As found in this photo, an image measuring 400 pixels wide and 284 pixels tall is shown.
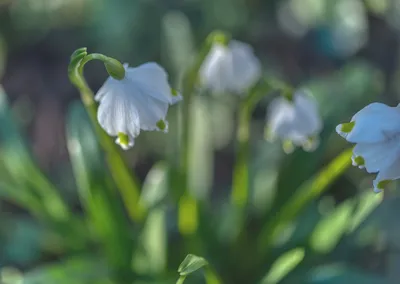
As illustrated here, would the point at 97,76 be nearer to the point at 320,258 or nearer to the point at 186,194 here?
the point at 186,194

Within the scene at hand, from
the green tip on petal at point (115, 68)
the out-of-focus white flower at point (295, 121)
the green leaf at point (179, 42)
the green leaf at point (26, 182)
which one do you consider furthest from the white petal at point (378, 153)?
the green leaf at point (179, 42)

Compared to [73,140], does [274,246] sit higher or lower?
lower

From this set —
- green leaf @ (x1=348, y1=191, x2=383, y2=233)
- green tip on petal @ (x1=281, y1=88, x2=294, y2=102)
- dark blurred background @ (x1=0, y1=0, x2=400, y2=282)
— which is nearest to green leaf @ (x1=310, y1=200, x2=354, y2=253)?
green leaf @ (x1=348, y1=191, x2=383, y2=233)

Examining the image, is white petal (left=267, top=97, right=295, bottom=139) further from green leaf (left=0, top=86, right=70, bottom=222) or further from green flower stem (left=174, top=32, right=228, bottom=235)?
green leaf (left=0, top=86, right=70, bottom=222)

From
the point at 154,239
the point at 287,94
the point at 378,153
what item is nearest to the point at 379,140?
the point at 378,153

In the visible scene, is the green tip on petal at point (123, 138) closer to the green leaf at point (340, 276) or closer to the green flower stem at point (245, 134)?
the green flower stem at point (245, 134)

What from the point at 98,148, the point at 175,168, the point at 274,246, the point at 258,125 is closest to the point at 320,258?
the point at 274,246
